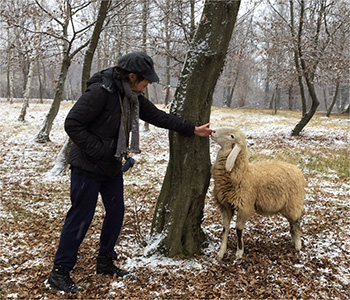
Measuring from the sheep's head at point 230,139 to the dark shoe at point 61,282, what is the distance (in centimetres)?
224

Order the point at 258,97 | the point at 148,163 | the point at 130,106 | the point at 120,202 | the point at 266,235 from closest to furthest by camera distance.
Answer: the point at 130,106
the point at 120,202
the point at 266,235
the point at 148,163
the point at 258,97

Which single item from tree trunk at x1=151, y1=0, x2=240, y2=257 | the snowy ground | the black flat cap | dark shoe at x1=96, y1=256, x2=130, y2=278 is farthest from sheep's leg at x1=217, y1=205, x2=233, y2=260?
the black flat cap

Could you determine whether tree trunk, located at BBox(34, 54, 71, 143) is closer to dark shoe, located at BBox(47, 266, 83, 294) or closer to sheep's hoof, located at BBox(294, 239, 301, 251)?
dark shoe, located at BBox(47, 266, 83, 294)

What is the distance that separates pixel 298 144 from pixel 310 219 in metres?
8.78

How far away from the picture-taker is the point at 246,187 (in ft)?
12.9

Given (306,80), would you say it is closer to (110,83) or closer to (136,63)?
(136,63)

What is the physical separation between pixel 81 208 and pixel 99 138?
81 cm

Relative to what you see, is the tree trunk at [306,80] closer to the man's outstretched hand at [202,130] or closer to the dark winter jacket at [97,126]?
the man's outstretched hand at [202,130]

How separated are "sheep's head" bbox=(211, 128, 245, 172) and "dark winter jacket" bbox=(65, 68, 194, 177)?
1.32m

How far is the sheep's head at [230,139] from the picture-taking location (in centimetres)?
371

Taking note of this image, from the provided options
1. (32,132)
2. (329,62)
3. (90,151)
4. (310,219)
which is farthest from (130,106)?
(32,132)

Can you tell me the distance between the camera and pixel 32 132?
53.0 ft

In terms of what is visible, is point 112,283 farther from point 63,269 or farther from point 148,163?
point 148,163

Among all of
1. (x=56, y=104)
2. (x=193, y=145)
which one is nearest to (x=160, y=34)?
(x=56, y=104)
